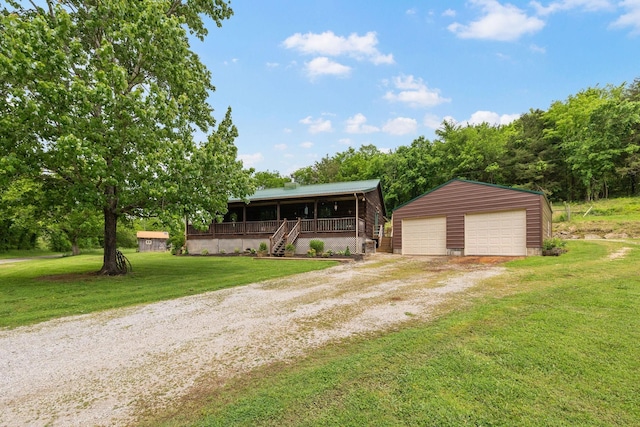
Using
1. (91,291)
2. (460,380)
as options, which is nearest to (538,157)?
(460,380)

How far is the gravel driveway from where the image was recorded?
2.70m

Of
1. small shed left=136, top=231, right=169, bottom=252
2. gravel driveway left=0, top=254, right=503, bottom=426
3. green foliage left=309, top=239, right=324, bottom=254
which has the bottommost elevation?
small shed left=136, top=231, right=169, bottom=252

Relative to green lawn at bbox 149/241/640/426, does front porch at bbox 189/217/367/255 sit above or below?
above

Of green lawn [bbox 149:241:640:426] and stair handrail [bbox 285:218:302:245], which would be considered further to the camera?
stair handrail [bbox 285:218:302:245]

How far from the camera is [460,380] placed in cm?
275

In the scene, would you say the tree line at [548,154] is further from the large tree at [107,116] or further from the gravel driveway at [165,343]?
the gravel driveway at [165,343]

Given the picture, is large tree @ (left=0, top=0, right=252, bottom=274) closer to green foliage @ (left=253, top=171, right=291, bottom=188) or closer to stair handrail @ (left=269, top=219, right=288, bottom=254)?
stair handrail @ (left=269, top=219, right=288, bottom=254)

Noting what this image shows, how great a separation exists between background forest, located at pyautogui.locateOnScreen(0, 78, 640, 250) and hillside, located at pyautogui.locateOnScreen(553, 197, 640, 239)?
20.0ft

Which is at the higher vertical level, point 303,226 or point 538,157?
point 538,157

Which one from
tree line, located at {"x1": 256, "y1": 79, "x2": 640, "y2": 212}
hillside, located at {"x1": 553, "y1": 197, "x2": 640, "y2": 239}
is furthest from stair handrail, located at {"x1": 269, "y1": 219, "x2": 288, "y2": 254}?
tree line, located at {"x1": 256, "y1": 79, "x2": 640, "y2": 212}

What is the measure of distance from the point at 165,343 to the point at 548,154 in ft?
133

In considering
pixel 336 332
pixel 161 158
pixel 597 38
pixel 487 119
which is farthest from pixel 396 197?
pixel 336 332

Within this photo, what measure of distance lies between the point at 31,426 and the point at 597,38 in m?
28.4

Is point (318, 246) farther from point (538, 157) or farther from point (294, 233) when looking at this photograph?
point (538, 157)
